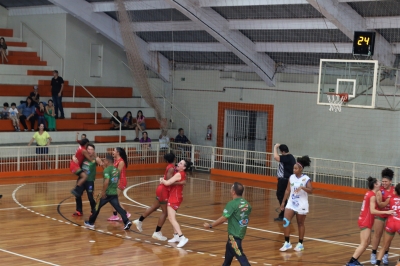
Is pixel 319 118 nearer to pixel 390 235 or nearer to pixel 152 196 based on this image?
pixel 152 196

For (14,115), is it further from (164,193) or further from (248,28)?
(164,193)

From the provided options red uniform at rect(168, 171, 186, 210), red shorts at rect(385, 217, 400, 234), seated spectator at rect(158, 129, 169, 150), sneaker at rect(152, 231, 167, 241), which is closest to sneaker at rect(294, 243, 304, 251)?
red shorts at rect(385, 217, 400, 234)

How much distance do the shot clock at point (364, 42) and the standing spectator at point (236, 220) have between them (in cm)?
1050

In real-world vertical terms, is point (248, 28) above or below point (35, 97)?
above

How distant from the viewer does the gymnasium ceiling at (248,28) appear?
66.0 ft

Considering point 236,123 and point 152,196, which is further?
point 236,123

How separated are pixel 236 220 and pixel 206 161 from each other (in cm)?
1583

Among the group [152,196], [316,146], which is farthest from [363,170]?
[152,196]

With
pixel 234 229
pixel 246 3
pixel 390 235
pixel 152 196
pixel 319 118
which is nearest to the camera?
pixel 234 229

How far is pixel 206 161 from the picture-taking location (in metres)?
25.3

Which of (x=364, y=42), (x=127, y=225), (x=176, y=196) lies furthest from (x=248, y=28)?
(x=176, y=196)

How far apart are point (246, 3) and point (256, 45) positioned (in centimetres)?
308

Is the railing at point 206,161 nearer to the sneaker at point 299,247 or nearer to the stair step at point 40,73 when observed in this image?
the stair step at point 40,73

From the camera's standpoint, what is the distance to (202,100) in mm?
28531
